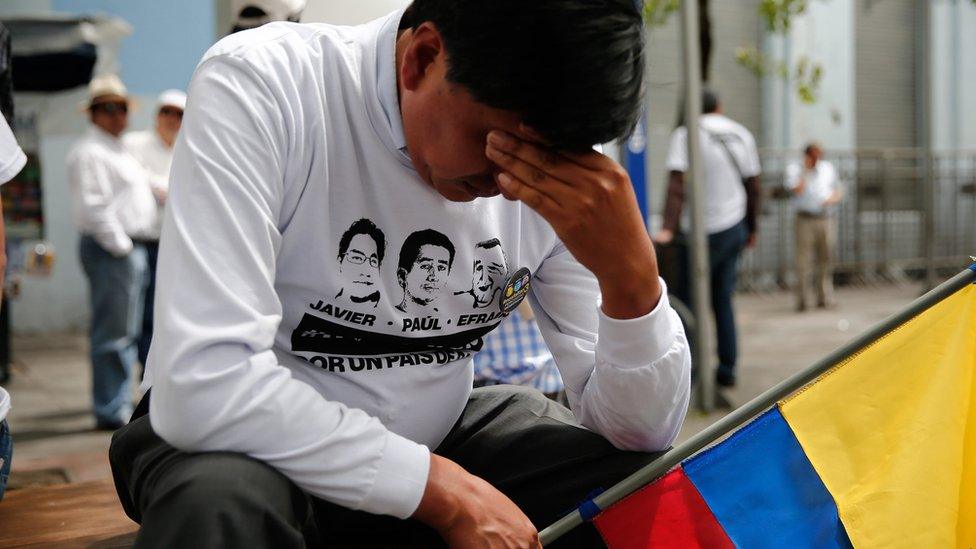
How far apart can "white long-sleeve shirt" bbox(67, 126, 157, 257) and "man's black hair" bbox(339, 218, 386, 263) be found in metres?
4.35

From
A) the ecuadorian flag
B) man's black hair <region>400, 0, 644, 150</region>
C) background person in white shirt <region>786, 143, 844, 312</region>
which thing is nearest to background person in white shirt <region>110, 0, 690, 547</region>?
man's black hair <region>400, 0, 644, 150</region>

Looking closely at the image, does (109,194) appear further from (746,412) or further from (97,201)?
(746,412)

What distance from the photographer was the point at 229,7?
3.64 m

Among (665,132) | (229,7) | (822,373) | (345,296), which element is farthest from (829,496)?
(665,132)

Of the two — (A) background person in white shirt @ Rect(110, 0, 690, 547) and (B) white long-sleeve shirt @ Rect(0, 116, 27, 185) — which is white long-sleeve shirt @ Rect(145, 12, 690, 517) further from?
(B) white long-sleeve shirt @ Rect(0, 116, 27, 185)

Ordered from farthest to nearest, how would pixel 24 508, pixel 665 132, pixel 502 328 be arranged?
pixel 665 132
pixel 502 328
pixel 24 508

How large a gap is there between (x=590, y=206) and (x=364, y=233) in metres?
0.39

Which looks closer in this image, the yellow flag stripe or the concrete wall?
the yellow flag stripe

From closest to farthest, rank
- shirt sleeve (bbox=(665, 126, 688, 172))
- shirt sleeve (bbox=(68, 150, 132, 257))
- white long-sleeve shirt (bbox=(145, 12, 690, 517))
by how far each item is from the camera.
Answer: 1. white long-sleeve shirt (bbox=(145, 12, 690, 517))
2. shirt sleeve (bbox=(68, 150, 132, 257))
3. shirt sleeve (bbox=(665, 126, 688, 172))

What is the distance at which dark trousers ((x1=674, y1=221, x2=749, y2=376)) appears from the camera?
6367 millimetres

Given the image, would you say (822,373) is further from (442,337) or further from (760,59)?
(760,59)

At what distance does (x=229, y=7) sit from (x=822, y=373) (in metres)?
2.47

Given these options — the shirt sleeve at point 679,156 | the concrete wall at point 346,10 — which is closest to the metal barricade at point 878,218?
the shirt sleeve at point 679,156

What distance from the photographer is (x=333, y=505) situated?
1.84 m
